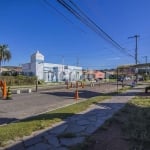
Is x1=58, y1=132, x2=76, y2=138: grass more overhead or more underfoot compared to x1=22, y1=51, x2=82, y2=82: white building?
more underfoot

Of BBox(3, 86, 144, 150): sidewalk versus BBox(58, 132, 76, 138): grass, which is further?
BBox(58, 132, 76, 138): grass

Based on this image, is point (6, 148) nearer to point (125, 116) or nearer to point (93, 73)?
point (125, 116)

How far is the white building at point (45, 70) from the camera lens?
70.5m

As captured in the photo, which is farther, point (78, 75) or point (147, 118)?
point (78, 75)

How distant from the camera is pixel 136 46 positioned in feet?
178

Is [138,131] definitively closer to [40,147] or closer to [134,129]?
[134,129]

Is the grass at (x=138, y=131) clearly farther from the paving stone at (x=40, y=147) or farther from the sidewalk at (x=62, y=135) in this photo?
the paving stone at (x=40, y=147)

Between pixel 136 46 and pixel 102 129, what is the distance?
4742 centimetres

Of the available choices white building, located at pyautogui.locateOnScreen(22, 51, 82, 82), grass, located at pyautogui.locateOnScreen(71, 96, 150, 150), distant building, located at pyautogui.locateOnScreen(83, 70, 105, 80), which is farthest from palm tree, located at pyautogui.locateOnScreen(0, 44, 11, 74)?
grass, located at pyautogui.locateOnScreen(71, 96, 150, 150)

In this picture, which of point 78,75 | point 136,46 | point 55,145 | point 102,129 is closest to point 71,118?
point 102,129

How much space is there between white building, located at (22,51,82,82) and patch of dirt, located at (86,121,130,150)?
2443 inches

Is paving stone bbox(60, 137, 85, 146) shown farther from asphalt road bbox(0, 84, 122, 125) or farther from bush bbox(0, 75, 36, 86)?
bush bbox(0, 75, 36, 86)

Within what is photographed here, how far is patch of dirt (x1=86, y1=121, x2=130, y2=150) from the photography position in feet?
22.2

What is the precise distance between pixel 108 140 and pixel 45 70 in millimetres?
66279
